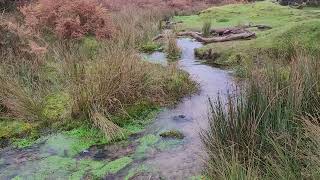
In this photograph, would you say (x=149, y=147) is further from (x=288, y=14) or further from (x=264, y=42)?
(x=288, y=14)

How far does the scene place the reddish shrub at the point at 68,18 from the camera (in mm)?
13081

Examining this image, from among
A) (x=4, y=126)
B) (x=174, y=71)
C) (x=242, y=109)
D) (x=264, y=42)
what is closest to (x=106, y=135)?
(x=4, y=126)

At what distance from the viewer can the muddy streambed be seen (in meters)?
5.84

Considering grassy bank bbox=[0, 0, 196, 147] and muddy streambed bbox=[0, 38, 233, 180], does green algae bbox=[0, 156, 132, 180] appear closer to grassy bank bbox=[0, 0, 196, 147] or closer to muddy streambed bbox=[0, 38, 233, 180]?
muddy streambed bbox=[0, 38, 233, 180]

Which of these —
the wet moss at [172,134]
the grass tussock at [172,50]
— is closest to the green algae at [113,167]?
the wet moss at [172,134]

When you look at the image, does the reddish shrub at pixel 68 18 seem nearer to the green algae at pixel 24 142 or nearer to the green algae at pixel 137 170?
the green algae at pixel 24 142

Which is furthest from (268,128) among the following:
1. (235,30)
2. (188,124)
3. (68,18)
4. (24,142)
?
(235,30)

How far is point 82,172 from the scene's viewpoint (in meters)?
5.91

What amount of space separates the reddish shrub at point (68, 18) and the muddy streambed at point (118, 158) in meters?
6.32

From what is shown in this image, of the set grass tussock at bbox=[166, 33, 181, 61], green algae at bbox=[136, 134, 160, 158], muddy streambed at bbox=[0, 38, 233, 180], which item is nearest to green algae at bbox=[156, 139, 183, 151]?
muddy streambed at bbox=[0, 38, 233, 180]

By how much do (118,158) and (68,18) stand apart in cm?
763

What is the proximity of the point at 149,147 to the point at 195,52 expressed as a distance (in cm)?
816

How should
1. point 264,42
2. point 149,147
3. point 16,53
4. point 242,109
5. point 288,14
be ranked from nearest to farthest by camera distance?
point 242,109 < point 149,147 < point 16,53 < point 264,42 < point 288,14

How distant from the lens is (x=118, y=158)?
6.34m
